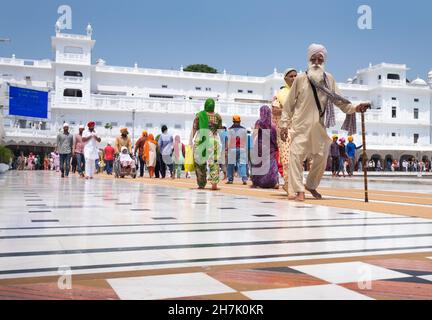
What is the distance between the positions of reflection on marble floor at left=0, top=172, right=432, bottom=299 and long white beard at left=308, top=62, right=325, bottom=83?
2020mm

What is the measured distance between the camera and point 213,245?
9.85 ft

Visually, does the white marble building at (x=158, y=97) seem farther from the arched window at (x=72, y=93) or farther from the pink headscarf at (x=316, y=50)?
the pink headscarf at (x=316, y=50)

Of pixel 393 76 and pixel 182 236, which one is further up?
pixel 393 76

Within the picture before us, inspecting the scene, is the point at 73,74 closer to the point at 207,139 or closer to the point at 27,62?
the point at 27,62

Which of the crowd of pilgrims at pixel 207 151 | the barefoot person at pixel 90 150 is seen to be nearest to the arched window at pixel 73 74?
the crowd of pilgrims at pixel 207 151

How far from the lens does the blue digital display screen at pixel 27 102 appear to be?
1197 inches

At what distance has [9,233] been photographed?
135 inches

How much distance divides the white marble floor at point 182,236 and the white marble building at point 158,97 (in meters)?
33.9

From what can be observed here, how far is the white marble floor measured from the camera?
254 centimetres

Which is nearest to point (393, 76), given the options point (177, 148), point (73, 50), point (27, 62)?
point (73, 50)

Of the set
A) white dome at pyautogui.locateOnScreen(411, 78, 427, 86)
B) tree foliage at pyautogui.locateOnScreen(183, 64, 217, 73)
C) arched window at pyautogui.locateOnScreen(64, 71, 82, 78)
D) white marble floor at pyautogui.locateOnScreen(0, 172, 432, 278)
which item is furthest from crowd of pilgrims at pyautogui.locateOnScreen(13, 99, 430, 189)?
white dome at pyautogui.locateOnScreen(411, 78, 427, 86)

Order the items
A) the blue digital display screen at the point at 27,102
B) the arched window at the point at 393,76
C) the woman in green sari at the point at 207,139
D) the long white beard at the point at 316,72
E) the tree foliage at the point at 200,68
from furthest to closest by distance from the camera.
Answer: the tree foliage at the point at 200,68 < the arched window at the point at 393,76 < the blue digital display screen at the point at 27,102 < the woman in green sari at the point at 207,139 < the long white beard at the point at 316,72

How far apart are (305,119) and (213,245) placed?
3839 mm
